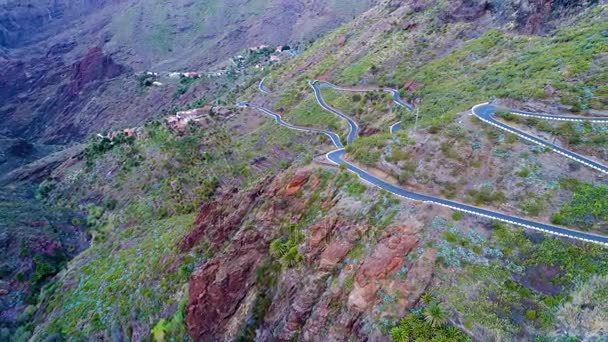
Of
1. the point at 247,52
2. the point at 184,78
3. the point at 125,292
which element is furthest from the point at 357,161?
the point at 247,52

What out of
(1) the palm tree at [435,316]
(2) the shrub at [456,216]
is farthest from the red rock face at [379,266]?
(1) the palm tree at [435,316]

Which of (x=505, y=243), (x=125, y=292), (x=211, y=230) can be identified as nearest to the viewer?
(x=505, y=243)

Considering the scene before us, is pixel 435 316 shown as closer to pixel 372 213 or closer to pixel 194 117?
pixel 372 213

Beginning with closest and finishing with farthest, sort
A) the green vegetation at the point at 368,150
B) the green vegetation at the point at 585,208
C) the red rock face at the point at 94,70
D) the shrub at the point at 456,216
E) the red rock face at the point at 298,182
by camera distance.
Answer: the green vegetation at the point at 585,208, the shrub at the point at 456,216, the red rock face at the point at 298,182, the green vegetation at the point at 368,150, the red rock face at the point at 94,70

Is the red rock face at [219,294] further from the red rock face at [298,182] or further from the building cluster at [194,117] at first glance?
the building cluster at [194,117]

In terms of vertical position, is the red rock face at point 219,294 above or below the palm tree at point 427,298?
below

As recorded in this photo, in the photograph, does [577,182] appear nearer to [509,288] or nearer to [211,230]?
[509,288]

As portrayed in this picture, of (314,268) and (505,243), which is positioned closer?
(505,243)

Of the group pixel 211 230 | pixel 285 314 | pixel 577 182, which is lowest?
pixel 211 230
